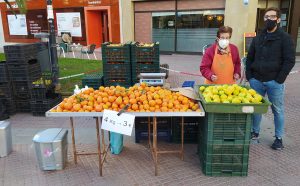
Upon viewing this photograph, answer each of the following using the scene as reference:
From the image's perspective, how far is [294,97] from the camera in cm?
758

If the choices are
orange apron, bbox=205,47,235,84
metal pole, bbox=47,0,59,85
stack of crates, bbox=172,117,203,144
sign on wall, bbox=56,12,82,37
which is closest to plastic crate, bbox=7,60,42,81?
metal pole, bbox=47,0,59,85

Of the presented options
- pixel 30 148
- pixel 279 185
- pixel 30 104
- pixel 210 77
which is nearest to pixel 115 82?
pixel 30 104

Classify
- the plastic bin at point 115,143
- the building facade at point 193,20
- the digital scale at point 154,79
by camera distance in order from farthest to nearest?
the building facade at point 193,20 < the digital scale at point 154,79 < the plastic bin at point 115,143

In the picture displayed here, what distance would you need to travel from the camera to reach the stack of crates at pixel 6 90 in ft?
21.0

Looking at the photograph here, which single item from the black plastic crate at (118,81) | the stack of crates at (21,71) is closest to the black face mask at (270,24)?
the black plastic crate at (118,81)

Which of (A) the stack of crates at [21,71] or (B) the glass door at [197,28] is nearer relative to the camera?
(A) the stack of crates at [21,71]

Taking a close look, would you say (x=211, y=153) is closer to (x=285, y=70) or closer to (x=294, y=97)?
(x=285, y=70)

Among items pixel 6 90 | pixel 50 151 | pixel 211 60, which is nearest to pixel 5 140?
pixel 50 151

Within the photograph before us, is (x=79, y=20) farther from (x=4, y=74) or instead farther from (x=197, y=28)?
(x=4, y=74)

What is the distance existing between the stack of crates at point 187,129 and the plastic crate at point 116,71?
11.4 feet

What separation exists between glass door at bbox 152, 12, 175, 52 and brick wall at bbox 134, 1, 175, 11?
30cm

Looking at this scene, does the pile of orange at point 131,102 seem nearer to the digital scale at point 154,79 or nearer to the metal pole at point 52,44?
the digital scale at point 154,79

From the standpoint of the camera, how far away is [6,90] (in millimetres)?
6500

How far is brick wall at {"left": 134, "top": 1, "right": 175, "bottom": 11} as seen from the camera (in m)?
15.4
